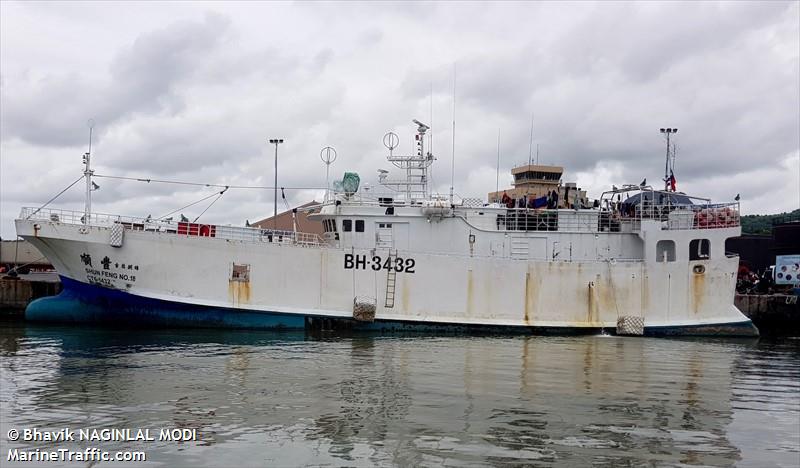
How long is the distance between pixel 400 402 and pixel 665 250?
16.7 meters

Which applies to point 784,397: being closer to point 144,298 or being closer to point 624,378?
point 624,378

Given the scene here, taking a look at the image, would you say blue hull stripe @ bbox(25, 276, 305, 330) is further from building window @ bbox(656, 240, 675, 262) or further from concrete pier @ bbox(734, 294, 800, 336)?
concrete pier @ bbox(734, 294, 800, 336)

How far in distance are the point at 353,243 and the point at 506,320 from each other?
5.75m

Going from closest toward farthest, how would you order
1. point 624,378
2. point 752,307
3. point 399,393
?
point 399,393 → point 624,378 → point 752,307

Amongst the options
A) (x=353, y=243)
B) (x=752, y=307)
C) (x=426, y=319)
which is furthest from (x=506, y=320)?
(x=752, y=307)

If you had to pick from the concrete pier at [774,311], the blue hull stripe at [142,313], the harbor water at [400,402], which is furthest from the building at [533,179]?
the harbor water at [400,402]

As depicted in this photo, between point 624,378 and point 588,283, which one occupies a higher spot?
point 588,283

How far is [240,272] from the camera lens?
876 inches

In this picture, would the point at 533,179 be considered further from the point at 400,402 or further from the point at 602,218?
the point at 400,402

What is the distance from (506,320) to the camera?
23.5 meters

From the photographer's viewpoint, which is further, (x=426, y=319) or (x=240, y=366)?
(x=426, y=319)

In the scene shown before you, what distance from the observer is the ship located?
2194 centimetres

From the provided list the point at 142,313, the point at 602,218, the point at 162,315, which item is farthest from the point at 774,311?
the point at 142,313

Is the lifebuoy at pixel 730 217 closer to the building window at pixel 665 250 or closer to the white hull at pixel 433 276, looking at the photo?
the white hull at pixel 433 276
